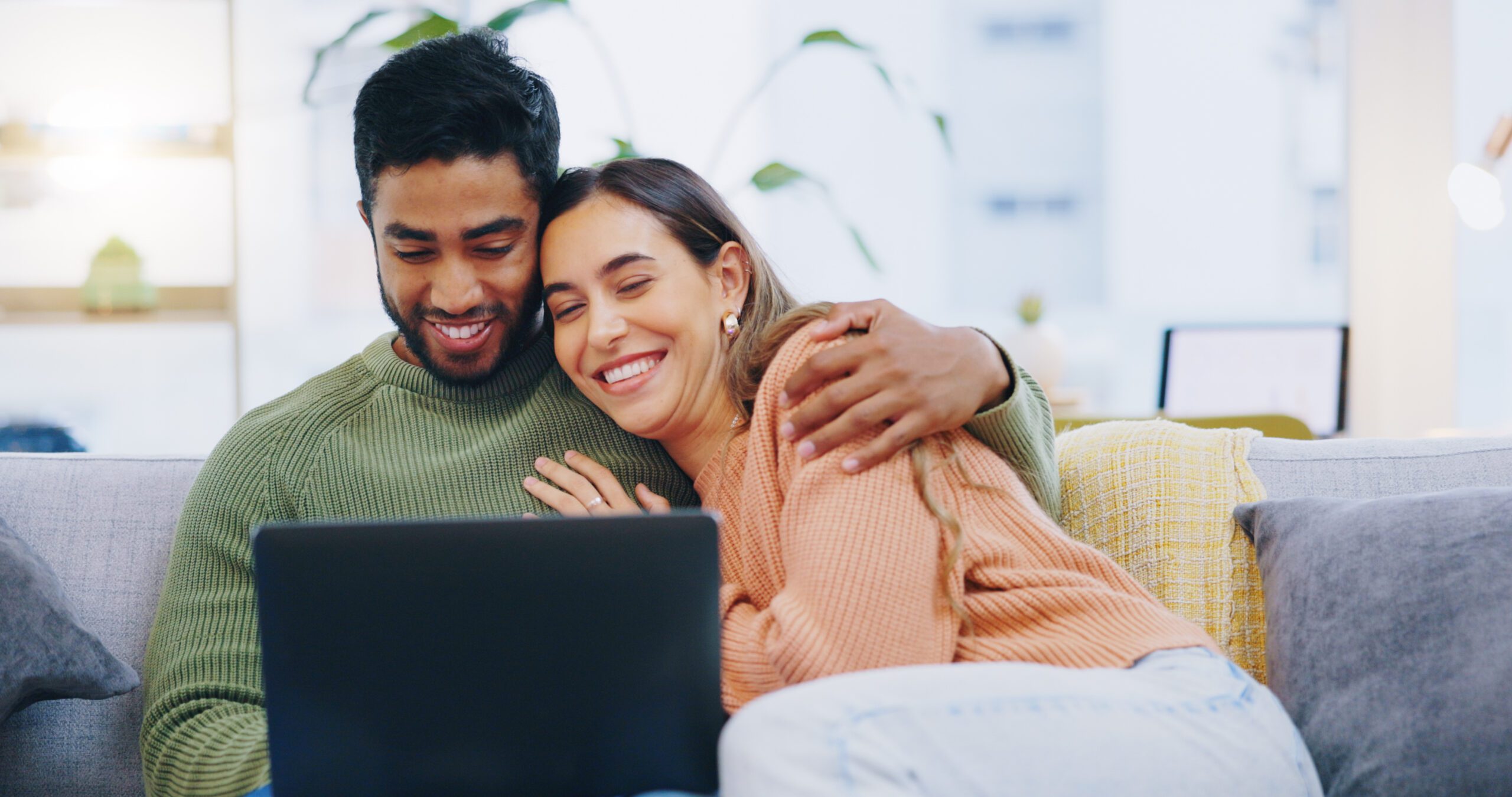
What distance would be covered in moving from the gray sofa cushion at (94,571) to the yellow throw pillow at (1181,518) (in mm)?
1117

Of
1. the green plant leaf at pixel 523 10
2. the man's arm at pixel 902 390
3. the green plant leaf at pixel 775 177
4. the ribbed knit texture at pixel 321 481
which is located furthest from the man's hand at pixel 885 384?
the green plant leaf at pixel 523 10

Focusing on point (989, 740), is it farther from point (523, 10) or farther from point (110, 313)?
point (110, 313)

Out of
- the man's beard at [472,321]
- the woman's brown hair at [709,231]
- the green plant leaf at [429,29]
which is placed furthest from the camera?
the green plant leaf at [429,29]

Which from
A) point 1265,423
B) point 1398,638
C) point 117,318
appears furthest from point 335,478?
point 117,318

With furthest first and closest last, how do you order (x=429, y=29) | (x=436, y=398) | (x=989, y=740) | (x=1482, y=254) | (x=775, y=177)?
(x=1482, y=254) < (x=775, y=177) < (x=429, y=29) < (x=436, y=398) < (x=989, y=740)

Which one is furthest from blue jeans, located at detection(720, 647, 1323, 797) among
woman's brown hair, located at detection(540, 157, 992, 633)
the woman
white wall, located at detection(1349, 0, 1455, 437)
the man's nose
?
white wall, located at detection(1349, 0, 1455, 437)

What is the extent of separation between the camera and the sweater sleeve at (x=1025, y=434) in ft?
3.64

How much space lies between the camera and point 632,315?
124cm

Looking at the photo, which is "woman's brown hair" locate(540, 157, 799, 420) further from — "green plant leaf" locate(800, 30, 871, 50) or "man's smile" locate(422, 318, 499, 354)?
"green plant leaf" locate(800, 30, 871, 50)

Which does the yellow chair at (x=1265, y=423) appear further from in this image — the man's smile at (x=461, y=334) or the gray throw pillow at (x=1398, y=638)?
the man's smile at (x=461, y=334)

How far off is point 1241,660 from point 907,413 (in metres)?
0.54

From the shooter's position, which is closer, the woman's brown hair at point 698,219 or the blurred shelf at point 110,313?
the woman's brown hair at point 698,219

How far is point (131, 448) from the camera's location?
9.20 ft

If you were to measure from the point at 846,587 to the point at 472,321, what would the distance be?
0.60m
